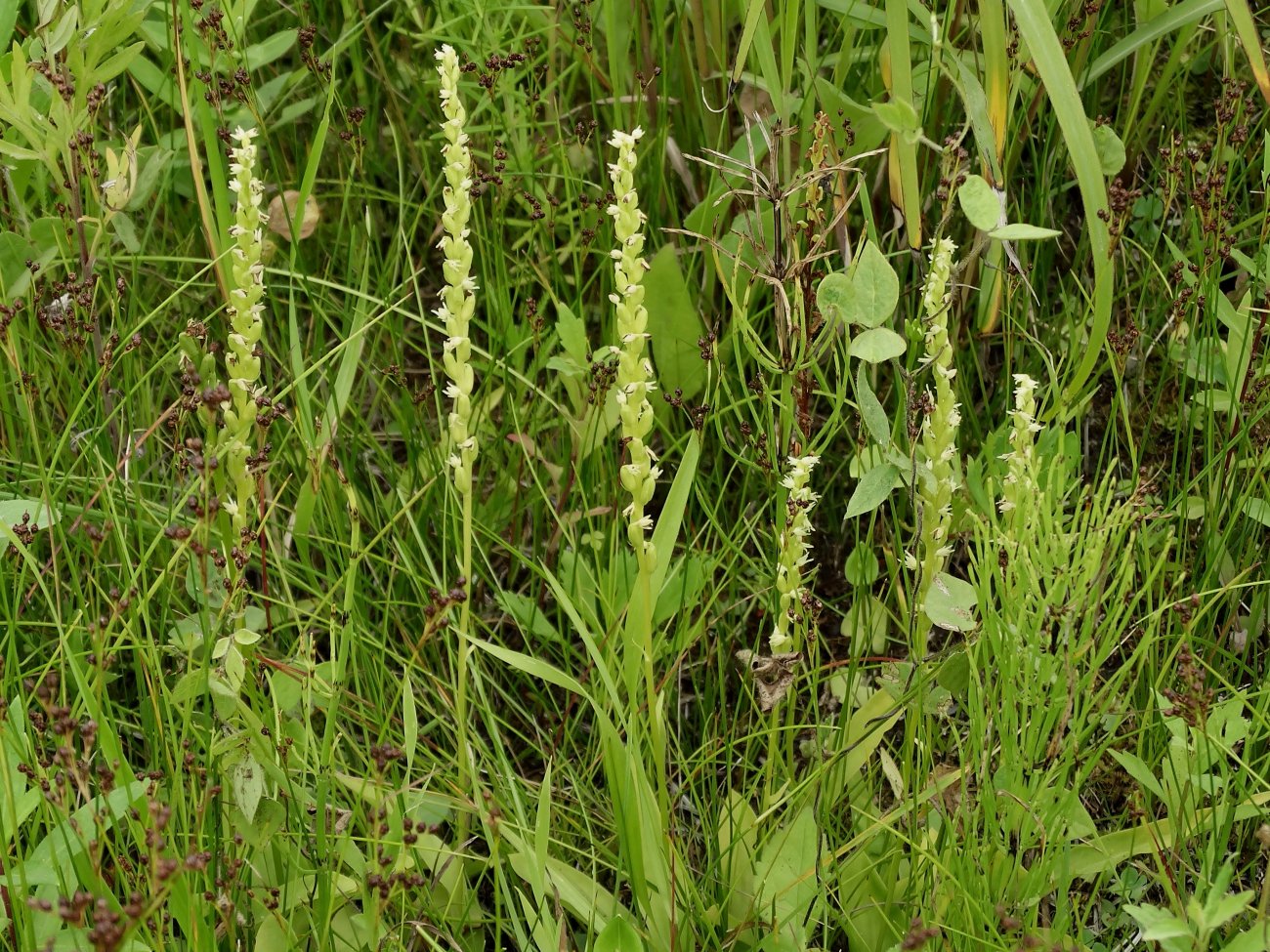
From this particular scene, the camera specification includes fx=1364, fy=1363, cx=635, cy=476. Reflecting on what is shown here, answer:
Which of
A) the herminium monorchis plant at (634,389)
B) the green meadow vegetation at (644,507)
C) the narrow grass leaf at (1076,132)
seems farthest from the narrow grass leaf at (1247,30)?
the herminium monorchis plant at (634,389)

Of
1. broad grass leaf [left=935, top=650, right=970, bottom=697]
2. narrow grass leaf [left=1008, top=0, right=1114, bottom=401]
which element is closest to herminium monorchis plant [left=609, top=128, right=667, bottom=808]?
broad grass leaf [left=935, top=650, right=970, bottom=697]

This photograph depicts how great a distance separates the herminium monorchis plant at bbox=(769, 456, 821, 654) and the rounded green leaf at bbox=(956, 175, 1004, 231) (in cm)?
32

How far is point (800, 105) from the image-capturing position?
231 cm

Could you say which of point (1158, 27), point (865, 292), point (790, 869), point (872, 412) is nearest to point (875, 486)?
point (872, 412)

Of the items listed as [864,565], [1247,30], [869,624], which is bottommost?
[869,624]

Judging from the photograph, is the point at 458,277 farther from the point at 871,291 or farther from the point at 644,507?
the point at 644,507

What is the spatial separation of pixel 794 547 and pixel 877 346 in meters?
0.25

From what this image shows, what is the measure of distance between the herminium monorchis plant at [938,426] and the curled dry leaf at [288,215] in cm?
124

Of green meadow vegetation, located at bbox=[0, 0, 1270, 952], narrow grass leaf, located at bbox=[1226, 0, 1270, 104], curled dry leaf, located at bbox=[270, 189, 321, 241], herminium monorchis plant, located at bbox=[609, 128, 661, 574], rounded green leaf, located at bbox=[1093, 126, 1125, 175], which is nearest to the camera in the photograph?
herminium monorchis plant, located at bbox=[609, 128, 661, 574]

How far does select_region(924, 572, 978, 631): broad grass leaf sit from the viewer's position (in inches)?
60.9

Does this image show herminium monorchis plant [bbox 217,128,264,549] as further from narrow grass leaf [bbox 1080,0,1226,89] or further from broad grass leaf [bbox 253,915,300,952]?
narrow grass leaf [bbox 1080,0,1226,89]

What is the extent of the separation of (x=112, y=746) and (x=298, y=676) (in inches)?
9.7

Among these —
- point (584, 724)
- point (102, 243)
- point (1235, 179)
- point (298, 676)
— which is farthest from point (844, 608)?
point (102, 243)

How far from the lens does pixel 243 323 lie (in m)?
1.56
